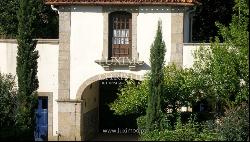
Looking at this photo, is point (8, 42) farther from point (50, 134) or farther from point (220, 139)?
point (220, 139)

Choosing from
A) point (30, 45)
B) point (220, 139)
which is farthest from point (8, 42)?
point (220, 139)

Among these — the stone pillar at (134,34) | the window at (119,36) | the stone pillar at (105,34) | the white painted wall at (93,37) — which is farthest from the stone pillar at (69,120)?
the stone pillar at (134,34)

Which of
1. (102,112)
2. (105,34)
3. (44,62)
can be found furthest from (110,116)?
(105,34)

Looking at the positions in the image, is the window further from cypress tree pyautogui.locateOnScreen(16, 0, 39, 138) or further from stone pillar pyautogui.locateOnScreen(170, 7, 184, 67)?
cypress tree pyautogui.locateOnScreen(16, 0, 39, 138)

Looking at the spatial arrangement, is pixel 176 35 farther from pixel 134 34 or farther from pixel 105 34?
pixel 105 34

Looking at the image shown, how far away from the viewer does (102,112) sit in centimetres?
3959

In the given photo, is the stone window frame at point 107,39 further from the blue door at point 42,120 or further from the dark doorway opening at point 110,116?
the dark doorway opening at point 110,116

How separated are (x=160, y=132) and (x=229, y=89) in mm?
4226

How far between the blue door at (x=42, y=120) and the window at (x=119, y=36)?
4.51 meters

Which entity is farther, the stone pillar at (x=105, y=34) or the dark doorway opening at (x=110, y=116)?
the dark doorway opening at (x=110, y=116)

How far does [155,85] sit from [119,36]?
5.20 meters

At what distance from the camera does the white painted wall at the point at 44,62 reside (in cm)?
3403

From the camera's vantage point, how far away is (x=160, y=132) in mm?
28094

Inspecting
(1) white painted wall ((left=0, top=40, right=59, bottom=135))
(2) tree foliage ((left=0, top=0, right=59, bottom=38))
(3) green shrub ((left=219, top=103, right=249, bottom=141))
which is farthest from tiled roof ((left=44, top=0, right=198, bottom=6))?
(2) tree foliage ((left=0, top=0, right=59, bottom=38))
